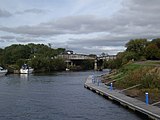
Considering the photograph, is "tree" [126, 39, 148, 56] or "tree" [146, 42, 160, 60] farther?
"tree" [126, 39, 148, 56]

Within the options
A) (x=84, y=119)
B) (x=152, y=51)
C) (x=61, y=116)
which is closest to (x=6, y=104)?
(x=61, y=116)

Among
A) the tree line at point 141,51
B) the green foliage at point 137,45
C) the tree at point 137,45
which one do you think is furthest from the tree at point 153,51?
the tree at point 137,45

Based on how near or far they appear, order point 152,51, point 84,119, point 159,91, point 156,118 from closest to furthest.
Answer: point 156,118
point 84,119
point 159,91
point 152,51

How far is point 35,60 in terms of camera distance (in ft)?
618

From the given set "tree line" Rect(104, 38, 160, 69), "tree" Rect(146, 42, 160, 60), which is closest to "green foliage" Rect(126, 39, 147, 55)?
"tree line" Rect(104, 38, 160, 69)

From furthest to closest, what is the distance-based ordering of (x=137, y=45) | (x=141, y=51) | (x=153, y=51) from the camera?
(x=137, y=45) < (x=141, y=51) < (x=153, y=51)

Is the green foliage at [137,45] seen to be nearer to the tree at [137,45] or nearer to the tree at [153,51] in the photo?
the tree at [137,45]

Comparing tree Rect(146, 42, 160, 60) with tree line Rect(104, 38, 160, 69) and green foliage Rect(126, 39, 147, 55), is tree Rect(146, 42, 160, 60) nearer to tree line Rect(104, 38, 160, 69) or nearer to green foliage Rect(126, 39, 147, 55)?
tree line Rect(104, 38, 160, 69)

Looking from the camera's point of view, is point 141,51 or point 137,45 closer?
point 141,51

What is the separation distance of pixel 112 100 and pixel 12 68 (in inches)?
5239

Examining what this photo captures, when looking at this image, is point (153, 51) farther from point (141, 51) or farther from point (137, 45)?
point (137, 45)

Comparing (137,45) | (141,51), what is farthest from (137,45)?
(141,51)

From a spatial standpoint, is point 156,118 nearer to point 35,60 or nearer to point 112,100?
point 112,100

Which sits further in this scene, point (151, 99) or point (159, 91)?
point (159, 91)
